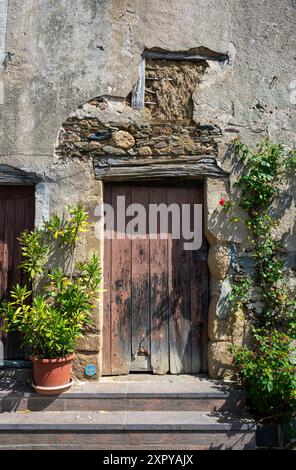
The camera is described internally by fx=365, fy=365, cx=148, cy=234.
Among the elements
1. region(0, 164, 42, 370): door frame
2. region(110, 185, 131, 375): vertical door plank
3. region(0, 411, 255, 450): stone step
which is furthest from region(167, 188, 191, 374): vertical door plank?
region(0, 164, 42, 370): door frame

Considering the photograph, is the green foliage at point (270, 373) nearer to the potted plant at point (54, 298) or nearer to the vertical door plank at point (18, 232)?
the potted plant at point (54, 298)

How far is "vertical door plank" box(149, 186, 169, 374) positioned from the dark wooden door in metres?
1.29

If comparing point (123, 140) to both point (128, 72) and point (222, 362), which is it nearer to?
point (128, 72)

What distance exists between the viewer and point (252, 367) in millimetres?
3090

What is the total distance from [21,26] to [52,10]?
35 centimetres

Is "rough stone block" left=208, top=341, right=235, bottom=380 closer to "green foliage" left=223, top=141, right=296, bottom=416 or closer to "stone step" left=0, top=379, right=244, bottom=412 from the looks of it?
"green foliage" left=223, top=141, right=296, bottom=416

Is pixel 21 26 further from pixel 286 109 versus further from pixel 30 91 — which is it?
pixel 286 109

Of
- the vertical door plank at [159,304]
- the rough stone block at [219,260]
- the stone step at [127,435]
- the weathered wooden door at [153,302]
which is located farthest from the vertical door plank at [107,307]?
the rough stone block at [219,260]

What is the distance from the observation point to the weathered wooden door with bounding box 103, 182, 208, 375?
363 cm

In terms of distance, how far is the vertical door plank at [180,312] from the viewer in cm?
363

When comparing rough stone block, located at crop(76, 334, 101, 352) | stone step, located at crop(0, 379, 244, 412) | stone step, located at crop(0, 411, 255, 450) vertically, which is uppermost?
rough stone block, located at crop(76, 334, 101, 352)

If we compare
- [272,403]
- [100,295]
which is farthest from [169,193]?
[272,403]

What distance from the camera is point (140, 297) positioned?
3664mm

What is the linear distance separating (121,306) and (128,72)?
234 cm
